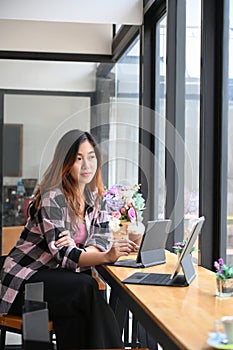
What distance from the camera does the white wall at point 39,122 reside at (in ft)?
16.2

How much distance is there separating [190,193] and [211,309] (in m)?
1.60

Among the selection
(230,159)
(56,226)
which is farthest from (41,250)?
(230,159)

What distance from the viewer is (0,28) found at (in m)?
4.83

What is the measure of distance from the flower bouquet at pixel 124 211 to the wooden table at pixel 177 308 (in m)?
0.55

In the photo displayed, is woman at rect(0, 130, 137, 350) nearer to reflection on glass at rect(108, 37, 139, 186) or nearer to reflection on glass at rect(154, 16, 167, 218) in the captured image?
reflection on glass at rect(154, 16, 167, 218)

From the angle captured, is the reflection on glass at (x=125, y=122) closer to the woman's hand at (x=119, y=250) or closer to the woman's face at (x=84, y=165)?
the woman's face at (x=84, y=165)

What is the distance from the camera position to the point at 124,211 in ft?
11.2

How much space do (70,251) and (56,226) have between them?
13 cm

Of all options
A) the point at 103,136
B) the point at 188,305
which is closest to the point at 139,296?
the point at 188,305

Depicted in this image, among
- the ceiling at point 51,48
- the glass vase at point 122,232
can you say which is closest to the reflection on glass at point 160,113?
the ceiling at point 51,48

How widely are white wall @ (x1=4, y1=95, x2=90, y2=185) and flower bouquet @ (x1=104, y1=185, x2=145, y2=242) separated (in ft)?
4.88

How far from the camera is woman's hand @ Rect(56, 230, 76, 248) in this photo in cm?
284

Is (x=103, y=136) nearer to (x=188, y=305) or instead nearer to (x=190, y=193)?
(x=190, y=193)

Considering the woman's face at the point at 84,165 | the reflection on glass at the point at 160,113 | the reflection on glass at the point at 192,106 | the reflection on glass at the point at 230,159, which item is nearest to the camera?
the reflection on glass at the point at 230,159
